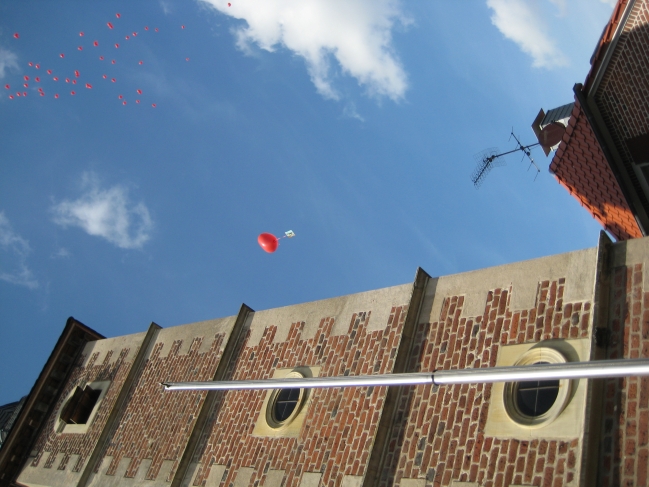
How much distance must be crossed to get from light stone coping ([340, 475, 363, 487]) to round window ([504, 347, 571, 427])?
2.63m

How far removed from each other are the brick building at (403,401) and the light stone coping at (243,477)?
5 cm

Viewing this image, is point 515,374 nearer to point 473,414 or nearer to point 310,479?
point 473,414

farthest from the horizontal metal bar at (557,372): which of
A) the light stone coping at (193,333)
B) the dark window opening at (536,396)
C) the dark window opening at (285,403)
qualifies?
the light stone coping at (193,333)

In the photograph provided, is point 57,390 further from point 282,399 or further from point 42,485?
point 282,399

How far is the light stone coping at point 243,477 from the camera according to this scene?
10.5m

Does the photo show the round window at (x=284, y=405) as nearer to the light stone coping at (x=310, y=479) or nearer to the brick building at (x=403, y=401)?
the brick building at (x=403, y=401)

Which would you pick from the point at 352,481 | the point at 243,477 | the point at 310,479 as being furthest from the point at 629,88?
the point at 243,477

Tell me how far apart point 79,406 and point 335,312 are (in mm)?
9441

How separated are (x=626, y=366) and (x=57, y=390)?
59.4 feet

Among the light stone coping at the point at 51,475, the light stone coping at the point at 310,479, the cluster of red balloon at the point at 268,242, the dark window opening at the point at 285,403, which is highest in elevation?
the cluster of red balloon at the point at 268,242

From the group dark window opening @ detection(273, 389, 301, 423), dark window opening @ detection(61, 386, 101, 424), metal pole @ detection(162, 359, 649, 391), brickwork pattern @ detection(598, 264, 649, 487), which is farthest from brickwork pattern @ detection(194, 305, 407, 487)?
dark window opening @ detection(61, 386, 101, 424)

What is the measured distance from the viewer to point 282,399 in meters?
11.4

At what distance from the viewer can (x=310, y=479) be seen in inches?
376

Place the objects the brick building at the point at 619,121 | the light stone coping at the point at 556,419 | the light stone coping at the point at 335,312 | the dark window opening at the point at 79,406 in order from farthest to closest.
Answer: the dark window opening at the point at 79,406 < the brick building at the point at 619,121 < the light stone coping at the point at 335,312 < the light stone coping at the point at 556,419
